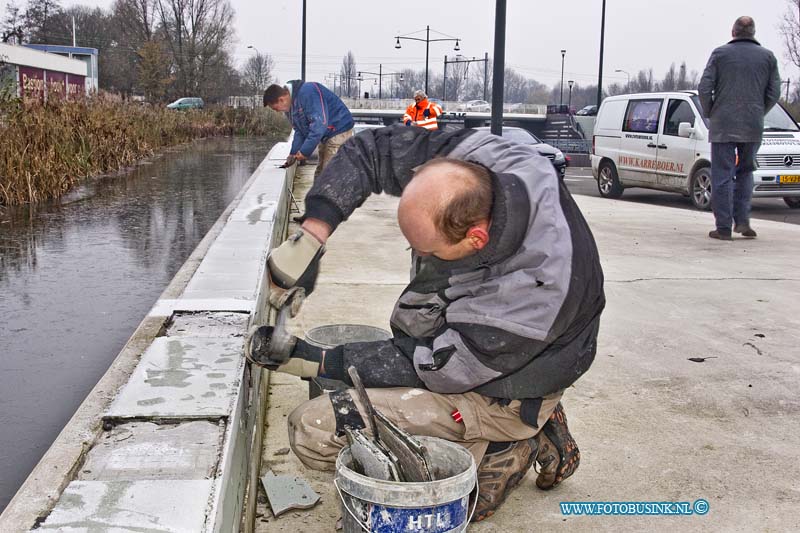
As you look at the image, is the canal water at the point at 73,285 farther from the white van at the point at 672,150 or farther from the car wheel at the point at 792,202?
the car wheel at the point at 792,202

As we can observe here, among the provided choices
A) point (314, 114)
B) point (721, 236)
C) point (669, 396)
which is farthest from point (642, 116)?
point (669, 396)

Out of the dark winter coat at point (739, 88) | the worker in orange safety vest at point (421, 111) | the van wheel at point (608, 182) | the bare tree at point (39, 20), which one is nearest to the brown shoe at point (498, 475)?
the dark winter coat at point (739, 88)

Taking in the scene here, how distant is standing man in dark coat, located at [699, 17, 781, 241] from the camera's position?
304 inches

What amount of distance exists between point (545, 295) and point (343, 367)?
2.17 feet

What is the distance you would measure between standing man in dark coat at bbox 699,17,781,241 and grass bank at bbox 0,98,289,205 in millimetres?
7391

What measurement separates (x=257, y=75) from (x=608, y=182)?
43988mm

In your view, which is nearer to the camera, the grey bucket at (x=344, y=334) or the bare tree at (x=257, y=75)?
the grey bucket at (x=344, y=334)

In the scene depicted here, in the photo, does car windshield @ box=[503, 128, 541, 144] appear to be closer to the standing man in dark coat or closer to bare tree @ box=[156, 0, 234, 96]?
the standing man in dark coat

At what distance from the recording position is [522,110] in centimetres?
7662

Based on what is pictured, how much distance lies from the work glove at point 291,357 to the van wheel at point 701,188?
9702 millimetres

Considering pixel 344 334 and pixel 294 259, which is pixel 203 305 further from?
pixel 294 259

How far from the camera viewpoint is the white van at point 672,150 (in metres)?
11.1

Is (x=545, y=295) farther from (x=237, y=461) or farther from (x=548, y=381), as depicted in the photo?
(x=237, y=461)

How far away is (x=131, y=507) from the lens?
179 centimetres
